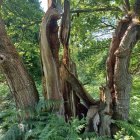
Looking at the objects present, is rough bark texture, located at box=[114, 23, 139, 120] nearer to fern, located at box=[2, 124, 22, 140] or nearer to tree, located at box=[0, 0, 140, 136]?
tree, located at box=[0, 0, 140, 136]

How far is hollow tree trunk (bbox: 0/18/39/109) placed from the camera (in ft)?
11.2

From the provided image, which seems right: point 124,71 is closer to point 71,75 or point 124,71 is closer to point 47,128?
point 71,75

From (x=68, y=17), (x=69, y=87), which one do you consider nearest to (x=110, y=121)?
(x=69, y=87)

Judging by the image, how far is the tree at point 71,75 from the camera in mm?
3410

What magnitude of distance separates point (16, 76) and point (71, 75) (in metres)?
0.81

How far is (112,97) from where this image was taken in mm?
3715

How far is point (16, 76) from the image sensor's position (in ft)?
11.4

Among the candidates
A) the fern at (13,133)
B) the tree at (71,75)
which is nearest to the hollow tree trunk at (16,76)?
the tree at (71,75)

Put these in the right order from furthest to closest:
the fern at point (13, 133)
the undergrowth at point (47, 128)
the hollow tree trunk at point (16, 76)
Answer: the hollow tree trunk at point (16, 76) < the fern at point (13, 133) < the undergrowth at point (47, 128)

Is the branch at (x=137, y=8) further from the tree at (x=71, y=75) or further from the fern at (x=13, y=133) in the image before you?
the fern at (x=13, y=133)

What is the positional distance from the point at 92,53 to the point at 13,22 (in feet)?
5.93

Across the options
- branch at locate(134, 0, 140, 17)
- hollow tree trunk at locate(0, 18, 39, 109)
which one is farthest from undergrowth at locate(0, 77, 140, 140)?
branch at locate(134, 0, 140, 17)

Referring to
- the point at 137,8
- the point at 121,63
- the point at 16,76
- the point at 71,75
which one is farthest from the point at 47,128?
the point at 137,8

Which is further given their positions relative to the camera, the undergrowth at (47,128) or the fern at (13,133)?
the fern at (13,133)
